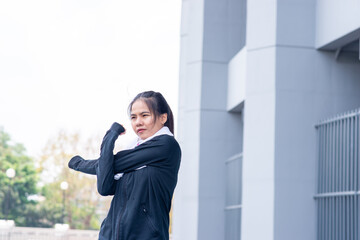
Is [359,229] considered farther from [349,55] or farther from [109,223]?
[109,223]

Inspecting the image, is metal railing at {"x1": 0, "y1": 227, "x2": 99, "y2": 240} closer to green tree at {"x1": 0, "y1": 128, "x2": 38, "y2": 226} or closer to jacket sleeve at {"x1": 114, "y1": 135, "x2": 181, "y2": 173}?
jacket sleeve at {"x1": 114, "y1": 135, "x2": 181, "y2": 173}

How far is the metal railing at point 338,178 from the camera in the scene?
9555mm

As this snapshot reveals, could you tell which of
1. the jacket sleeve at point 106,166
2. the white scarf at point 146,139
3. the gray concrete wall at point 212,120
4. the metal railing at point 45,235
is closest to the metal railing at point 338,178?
the gray concrete wall at point 212,120

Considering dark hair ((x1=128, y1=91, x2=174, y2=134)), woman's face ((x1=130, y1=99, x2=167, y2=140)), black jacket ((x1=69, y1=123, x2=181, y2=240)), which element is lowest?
black jacket ((x1=69, y1=123, x2=181, y2=240))

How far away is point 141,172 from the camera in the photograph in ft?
9.78

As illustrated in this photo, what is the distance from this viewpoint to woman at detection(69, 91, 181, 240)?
286cm

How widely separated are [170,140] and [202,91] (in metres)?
13.5

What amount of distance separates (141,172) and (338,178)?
25.6 feet

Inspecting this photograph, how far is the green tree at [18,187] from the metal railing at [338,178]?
1849 inches

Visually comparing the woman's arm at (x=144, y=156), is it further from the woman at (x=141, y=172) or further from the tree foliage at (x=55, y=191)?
the tree foliage at (x=55, y=191)

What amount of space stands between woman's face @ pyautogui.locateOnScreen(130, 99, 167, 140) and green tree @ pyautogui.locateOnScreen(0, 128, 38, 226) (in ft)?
175

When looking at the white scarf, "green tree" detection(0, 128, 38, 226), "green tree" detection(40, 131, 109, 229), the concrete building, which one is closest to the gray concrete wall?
the concrete building

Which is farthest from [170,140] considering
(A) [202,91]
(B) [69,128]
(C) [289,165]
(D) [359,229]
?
(B) [69,128]

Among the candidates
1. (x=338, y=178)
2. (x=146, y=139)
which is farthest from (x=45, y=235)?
(x=146, y=139)
